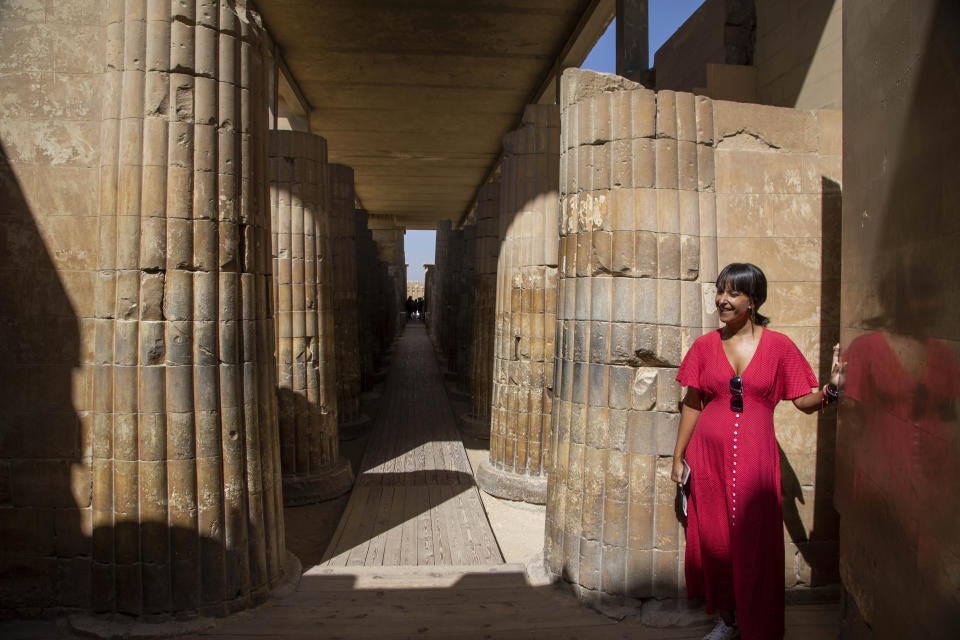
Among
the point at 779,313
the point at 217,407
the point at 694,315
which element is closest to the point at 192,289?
the point at 217,407

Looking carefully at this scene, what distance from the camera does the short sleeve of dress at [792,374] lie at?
3385 mm

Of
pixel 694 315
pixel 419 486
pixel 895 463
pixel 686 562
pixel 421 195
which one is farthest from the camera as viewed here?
pixel 421 195

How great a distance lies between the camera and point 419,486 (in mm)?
8219

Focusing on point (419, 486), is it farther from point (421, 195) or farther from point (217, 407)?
point (421, 195)

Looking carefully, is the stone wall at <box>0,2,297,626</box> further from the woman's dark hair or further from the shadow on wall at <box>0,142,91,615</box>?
the woman's dark hair

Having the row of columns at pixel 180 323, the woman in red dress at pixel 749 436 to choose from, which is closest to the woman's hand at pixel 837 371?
the woman in red dress at pixel 749 436

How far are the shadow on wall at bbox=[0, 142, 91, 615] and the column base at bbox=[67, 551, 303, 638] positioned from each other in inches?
7.5

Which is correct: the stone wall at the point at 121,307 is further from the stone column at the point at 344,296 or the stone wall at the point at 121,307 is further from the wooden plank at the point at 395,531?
the stone column at the point at 344,296

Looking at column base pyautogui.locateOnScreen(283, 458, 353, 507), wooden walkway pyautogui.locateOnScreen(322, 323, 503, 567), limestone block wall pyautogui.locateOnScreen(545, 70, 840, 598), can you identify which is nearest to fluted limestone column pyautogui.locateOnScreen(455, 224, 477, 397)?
wooden walkway pyautogui.locateOnScreen(322, 323, 503, 567)

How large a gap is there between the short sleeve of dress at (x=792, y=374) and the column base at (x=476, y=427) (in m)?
7.74

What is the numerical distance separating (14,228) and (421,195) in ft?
65.3

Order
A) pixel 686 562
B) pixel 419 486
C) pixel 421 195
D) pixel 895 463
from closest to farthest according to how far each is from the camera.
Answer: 1. pixel 895 463
2. pixel 686 562
3. pixel 419 486
4. pixel 421 195

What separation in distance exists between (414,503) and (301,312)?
281cm

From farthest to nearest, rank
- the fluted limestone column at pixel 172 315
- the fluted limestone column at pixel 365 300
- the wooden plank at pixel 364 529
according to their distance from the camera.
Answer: the fluted limestone column at pixel 365 300
the wooden plank at pixel 364 529
the fluted limestone column at pixel 172 315
